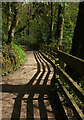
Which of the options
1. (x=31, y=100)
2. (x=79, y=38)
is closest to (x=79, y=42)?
(x=79, y=38)

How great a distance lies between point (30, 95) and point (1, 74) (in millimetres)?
2638

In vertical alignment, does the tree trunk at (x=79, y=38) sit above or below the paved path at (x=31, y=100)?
above

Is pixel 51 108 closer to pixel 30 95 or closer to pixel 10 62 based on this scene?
pixel 30 95

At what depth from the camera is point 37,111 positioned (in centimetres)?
374

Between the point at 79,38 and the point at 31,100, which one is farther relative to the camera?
the point at 79,38

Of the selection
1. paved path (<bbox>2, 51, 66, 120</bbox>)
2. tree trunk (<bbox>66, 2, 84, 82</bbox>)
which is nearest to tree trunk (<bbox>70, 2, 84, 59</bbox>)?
tree trunk (<bbox>66, 2, 84, 82</bbox>)

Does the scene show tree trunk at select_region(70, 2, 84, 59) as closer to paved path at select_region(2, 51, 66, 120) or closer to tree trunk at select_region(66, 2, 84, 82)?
tree trunk at select_region(66, 2, 84, 82)

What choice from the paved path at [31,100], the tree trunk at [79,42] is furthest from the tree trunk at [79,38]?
the paved path at [31,100]

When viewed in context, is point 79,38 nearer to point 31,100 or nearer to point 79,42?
point 79,42

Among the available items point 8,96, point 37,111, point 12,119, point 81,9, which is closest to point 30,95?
point 8,96

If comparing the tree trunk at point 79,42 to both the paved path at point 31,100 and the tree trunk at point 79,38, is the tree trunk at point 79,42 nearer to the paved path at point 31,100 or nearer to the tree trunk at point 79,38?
the tree trunk at point 79,38

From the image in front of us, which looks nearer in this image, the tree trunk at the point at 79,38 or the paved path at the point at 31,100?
the paved path at the point at 31,100

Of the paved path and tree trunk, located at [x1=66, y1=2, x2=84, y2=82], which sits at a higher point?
tree trunk, located at [x1=66, y1=2, x2=84, y2=82]

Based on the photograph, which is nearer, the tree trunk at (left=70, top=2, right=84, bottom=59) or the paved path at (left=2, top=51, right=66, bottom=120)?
the paved path at (left=2, top=51, right=66, bottom=120)
